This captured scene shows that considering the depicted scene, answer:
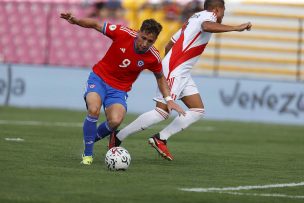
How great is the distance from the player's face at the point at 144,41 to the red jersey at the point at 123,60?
0.17 m

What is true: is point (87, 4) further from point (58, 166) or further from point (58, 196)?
A: point (58, 196)

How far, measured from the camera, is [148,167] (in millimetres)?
11445

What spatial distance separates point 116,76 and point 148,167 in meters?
1.32

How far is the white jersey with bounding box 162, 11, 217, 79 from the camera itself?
1293 cm

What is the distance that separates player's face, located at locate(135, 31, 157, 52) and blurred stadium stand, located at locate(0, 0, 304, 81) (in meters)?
14.5

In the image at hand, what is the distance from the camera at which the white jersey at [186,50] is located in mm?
12930

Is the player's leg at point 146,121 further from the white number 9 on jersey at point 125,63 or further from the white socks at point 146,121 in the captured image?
the white number 9 on jersey at point 125,63

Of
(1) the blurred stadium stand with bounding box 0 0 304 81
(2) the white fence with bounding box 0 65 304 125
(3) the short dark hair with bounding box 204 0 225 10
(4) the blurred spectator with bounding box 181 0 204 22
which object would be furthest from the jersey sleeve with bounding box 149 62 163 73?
(1) the blurred stadium stand with bounding box 0 0 304 81

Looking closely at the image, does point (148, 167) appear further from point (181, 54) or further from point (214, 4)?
point (214, 4)

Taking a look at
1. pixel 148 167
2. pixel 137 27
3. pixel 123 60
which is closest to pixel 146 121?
pixel 123 60

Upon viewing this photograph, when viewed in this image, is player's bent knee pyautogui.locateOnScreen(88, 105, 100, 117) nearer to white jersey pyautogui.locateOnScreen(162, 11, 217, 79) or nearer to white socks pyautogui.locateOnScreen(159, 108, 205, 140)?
white socks pyautogui.locateOnScreen(159, 108, 205, 140)

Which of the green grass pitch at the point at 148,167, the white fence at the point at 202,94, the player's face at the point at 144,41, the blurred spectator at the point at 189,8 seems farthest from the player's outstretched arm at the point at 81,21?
the blurred spectator at the point at 189,8

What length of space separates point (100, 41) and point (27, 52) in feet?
7.02

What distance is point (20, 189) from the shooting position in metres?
8.80
